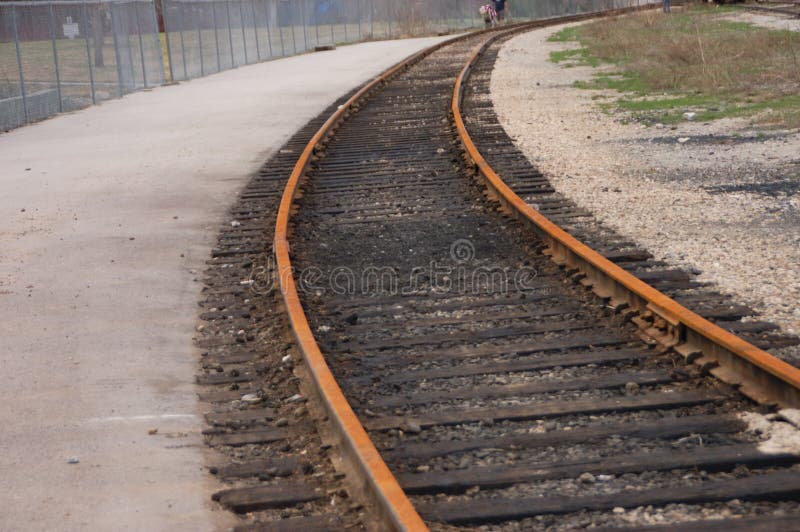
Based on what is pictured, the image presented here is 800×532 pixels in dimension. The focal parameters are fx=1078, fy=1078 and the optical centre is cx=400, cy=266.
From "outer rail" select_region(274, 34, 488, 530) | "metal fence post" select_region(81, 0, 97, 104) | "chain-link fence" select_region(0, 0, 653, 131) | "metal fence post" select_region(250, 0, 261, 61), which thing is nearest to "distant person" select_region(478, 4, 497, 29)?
"chain-link fence" select_region(0, 0, 653, 131)

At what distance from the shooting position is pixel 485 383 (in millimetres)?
5461

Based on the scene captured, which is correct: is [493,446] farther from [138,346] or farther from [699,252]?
[699,252]

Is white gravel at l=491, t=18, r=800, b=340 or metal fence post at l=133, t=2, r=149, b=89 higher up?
metal fence post at l=133, t=2, r=149, b=89

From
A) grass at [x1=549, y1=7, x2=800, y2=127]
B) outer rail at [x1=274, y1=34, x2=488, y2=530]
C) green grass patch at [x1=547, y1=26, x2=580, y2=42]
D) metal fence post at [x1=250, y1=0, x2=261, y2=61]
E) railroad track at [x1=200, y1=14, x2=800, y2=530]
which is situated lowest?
railroad track at [x1=200, y1=14, x2=800, y2=530]

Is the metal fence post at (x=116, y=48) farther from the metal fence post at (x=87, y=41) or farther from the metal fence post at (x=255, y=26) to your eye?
the metal fence post at (x=255, y=26)

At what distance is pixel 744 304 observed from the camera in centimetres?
651

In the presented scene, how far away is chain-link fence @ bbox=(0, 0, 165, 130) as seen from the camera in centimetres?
2003

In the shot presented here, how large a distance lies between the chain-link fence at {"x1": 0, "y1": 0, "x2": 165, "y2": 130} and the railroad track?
12070mm

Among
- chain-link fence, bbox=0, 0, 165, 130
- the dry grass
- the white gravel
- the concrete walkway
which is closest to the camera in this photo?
the concrete walkway

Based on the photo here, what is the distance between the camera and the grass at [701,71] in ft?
54.2

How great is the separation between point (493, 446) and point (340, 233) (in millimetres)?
4809

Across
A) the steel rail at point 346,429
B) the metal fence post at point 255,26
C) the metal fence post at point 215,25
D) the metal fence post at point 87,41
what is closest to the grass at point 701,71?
the steel rail at point 346,429

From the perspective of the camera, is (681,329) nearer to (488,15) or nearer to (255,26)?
(255,26)

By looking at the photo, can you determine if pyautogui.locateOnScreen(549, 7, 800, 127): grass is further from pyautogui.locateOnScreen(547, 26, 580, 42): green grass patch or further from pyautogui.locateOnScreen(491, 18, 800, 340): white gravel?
pyautogui.locateOnScreen(547, 26, 580, 42): green grass patch
